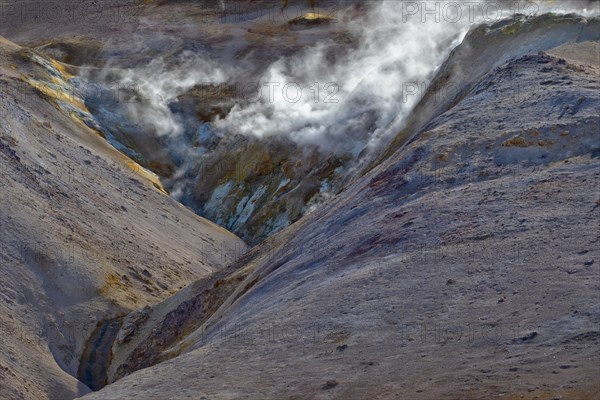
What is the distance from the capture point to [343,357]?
55.1 feet

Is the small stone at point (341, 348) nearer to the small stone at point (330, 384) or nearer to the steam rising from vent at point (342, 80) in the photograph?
the small stone at point (330, 384)

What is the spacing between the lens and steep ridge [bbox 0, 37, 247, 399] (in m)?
26.2

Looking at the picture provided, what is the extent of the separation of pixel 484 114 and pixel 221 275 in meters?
6.90

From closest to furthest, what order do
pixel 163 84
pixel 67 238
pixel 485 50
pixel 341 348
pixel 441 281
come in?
pixel 341 348 → pixel 441 281 → pixel 67 238 → pixel 485 50 → pixel 163 84

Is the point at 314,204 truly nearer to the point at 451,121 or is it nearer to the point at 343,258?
the point at 451,121

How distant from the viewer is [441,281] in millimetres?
18250

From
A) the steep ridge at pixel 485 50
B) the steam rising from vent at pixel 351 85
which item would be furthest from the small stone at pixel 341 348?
the steam rising from vent at pixel 351 85

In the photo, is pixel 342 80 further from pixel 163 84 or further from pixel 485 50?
pixel 485 50

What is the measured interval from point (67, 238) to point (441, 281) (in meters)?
14.0

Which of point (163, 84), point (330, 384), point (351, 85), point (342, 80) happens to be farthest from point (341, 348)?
point (163, 84)

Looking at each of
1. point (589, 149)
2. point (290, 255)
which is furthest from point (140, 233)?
point (589, 149)

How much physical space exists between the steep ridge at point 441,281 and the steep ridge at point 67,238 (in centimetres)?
179

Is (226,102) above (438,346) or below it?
above

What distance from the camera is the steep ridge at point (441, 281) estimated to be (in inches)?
616
